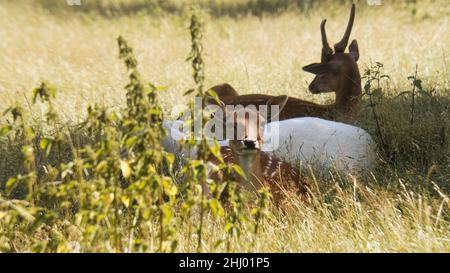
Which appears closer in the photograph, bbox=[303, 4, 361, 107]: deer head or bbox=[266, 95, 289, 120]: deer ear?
bbox=[266, 95, 289, 120]: deer ear

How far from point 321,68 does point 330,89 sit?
28cm

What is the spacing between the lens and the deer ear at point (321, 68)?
8289 millimetres

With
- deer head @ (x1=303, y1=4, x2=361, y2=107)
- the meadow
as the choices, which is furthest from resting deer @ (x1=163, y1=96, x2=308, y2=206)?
deer head @ (x1=303, y1=4, x2=361, y2=107)

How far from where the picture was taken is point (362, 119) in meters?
7.44

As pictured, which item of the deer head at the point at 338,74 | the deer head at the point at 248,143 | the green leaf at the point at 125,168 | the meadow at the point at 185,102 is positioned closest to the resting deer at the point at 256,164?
the deer head at the point at 248,143

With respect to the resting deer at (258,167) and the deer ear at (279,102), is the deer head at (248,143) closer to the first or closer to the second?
the resting deer at (258,167)

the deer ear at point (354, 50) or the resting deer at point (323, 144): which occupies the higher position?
the deer ear at point (354, 50)

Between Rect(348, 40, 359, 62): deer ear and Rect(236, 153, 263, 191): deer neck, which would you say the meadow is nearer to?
Rect(236, 153, 263, 191): deer neck

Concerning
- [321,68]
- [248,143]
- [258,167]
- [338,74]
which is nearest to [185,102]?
[321,68]

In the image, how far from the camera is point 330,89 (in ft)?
27.8

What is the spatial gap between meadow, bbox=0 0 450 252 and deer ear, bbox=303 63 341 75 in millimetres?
516

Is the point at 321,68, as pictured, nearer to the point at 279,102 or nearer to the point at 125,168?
the point at 279,102

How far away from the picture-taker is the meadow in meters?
3.73
